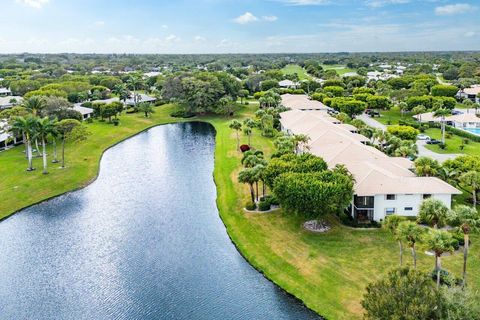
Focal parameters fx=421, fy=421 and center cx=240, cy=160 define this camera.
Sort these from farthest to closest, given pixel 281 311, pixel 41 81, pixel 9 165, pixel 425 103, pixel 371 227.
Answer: pixel 41 81 < pixel 425 103 < pixel 9 165 < pixel 371 227 < pixel 281 311

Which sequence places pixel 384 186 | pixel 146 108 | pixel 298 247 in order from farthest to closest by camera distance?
pixel 146 108 → pixel 384 186 → pixel 298 247

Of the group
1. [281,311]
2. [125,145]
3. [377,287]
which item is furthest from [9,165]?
[377,287]

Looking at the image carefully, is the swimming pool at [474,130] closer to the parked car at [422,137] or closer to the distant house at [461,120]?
the distant house at [461,120]

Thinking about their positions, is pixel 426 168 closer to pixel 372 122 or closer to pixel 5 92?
pixel 372 122

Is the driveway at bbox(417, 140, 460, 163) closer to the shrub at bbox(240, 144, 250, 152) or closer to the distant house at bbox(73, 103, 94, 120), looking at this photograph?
the shrub at bbox(240, 144, 250, 152)

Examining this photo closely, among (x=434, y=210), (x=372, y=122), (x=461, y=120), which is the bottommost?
(x=434, y=210)

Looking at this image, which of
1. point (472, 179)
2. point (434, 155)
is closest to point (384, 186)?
point (472, 179)

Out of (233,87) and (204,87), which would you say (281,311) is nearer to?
(204,87)

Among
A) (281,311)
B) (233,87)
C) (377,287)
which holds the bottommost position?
(281,311)
